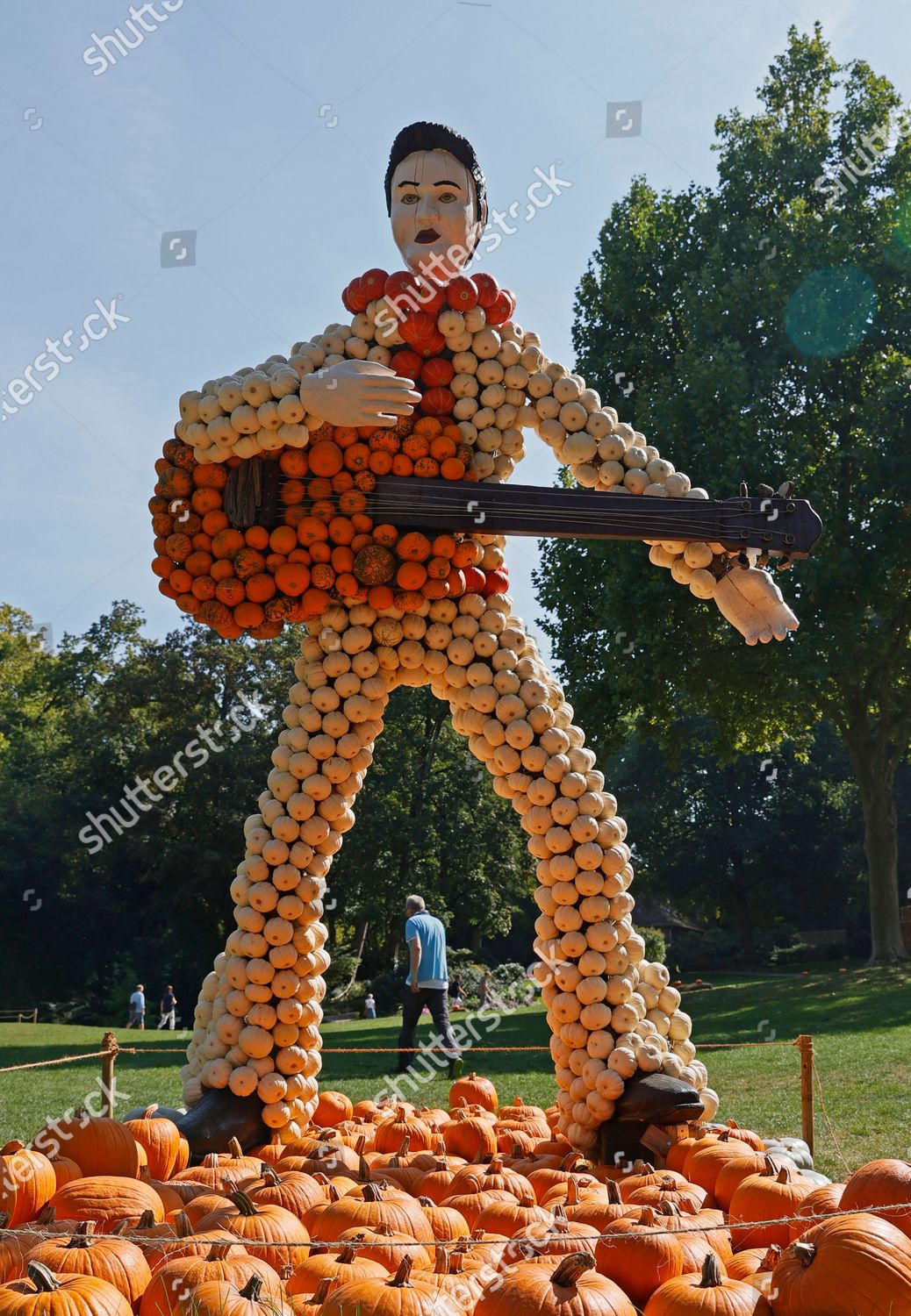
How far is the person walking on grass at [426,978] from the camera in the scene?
28.9ft

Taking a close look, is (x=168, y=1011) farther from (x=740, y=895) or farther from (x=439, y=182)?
(x=740, y=895)

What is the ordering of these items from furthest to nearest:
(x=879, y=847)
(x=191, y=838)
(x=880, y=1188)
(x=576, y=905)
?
(x=191, y=838), (x=879, y=847), (x=576, y=905), (x=880, y=1188)

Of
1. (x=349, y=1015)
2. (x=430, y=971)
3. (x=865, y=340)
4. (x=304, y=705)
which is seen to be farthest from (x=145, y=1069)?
(x=865, y=340)

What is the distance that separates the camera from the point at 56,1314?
2.56 meters

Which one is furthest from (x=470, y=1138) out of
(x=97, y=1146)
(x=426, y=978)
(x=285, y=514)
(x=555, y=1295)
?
(x=426, y=978)

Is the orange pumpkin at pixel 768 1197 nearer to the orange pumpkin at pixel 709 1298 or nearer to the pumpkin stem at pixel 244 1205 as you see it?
the orange pumpkin at pixel 709 1298

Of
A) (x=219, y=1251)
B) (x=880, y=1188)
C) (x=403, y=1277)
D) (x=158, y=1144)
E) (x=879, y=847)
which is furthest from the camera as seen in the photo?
(x=879, y=847)

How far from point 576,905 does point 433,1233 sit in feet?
5.70

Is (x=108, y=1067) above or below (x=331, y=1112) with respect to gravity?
above

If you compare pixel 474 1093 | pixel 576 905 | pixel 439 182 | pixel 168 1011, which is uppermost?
pixel 439 182

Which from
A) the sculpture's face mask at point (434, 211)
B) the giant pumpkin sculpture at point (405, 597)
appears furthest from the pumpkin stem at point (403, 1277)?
the sculpture's face mask at point (434, 211)

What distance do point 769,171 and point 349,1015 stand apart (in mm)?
17439

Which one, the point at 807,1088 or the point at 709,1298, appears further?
the point at 807,1088

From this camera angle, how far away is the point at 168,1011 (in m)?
22.6
